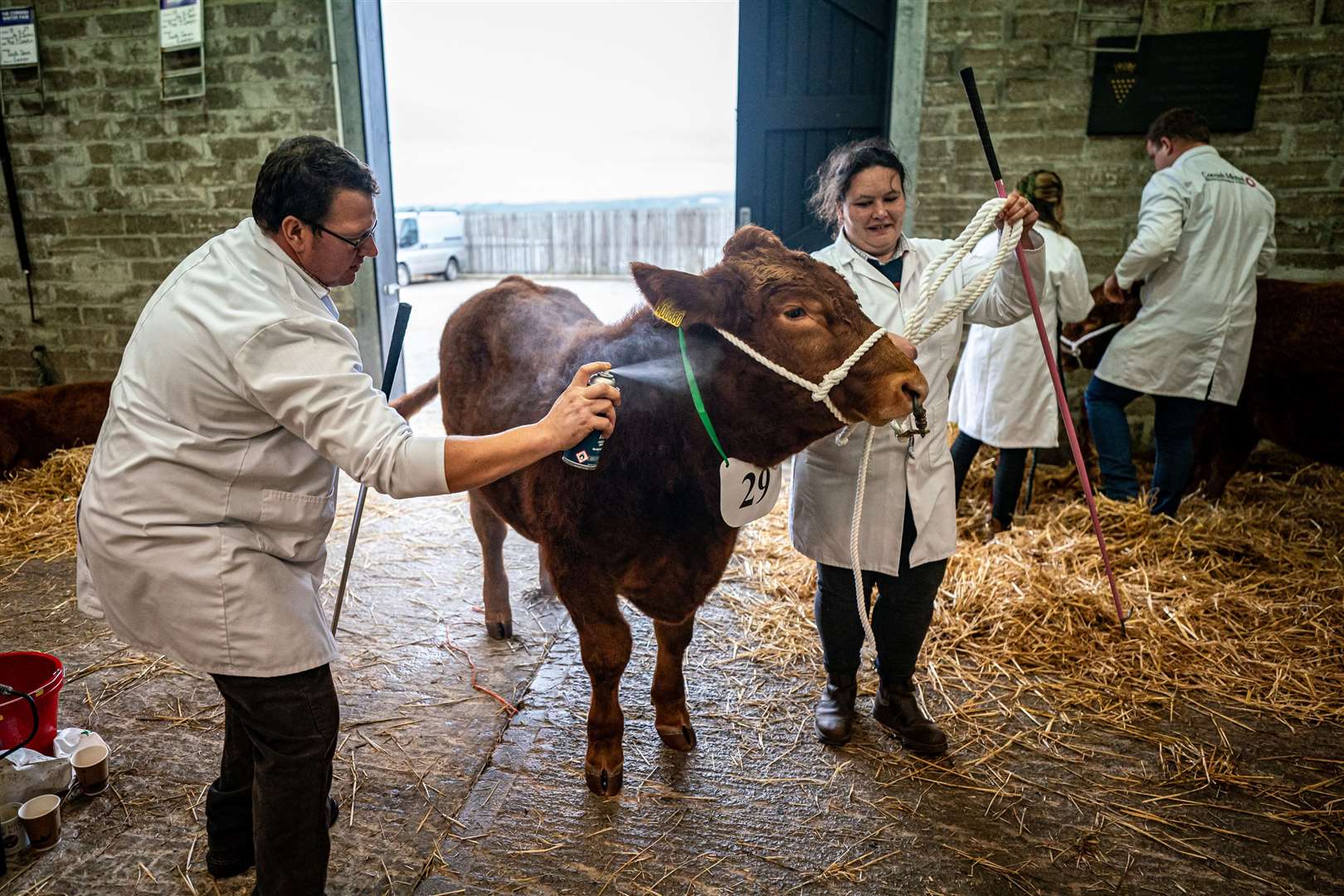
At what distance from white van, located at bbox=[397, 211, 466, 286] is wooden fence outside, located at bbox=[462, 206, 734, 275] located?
0.73 meters

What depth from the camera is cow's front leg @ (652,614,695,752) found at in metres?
2.62

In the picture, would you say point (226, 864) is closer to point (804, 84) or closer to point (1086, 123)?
point (804, 84)

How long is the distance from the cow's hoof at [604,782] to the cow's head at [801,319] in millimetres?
1310

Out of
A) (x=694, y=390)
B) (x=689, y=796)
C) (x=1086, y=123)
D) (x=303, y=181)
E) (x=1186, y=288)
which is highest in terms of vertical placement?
(x=1086, y=123)

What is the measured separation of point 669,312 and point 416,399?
1900mm

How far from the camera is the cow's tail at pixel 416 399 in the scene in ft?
11.1

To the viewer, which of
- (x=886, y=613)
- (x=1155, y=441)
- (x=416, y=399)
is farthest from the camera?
(x=1155, y=441)

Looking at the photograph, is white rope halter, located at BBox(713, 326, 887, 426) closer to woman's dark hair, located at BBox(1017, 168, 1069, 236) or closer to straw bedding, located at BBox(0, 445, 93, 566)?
woman's dark hair, located at BBox(1017, 168, 1069, 236)

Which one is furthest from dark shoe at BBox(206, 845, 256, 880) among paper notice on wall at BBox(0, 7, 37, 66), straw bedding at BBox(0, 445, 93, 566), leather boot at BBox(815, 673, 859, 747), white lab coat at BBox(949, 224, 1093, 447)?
paper notice on wall at BBox(0, 7, 37, 66)

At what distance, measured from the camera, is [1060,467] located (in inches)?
206

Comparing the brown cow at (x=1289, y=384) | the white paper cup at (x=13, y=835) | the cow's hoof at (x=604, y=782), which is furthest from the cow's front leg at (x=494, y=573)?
the brown cow at (x=1289, y=384)

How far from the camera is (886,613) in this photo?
2598 mm

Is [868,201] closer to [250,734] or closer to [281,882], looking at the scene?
[250,734]

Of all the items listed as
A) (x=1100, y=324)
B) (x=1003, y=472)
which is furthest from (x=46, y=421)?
(x=1100, y=324)
